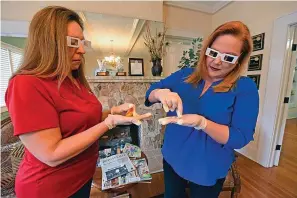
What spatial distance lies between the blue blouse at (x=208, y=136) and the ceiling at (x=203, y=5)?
2596 millimetres

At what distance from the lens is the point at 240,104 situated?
0.69m

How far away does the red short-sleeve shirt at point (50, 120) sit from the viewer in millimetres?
515

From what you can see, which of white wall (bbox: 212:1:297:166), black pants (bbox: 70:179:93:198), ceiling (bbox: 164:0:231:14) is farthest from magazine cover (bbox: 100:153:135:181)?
ceiling (bbox: 164:0:231:14)

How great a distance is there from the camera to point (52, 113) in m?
0.55

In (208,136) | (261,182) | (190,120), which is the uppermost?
(190,120)

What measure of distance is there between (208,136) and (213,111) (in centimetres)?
12

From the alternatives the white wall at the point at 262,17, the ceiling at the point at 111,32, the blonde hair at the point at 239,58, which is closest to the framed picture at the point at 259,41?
the white wall at the point at 262,17

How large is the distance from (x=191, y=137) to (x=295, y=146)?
11.5 feet

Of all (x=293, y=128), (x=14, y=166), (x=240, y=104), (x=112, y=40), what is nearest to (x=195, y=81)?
(x=240, y=104)

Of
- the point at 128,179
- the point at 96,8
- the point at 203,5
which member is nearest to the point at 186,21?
the point at 203,5

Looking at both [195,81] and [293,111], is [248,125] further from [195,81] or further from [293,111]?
[293,111]

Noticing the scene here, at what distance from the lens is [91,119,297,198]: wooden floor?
1780mm

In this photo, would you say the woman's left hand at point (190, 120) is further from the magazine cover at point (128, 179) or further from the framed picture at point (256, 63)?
the framed picture at point (256, 63)

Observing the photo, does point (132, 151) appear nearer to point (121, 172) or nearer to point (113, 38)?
point (121, 172)
